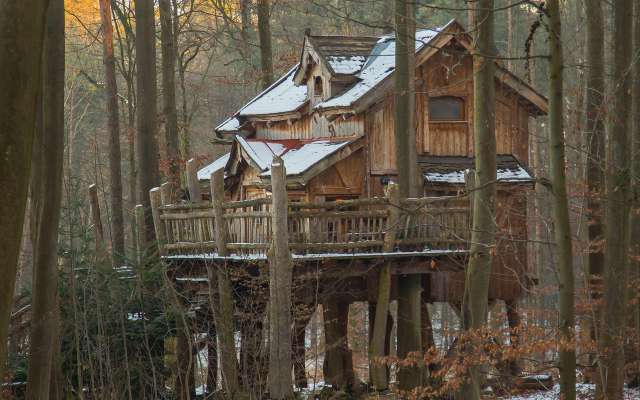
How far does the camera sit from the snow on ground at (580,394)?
58.5 feet

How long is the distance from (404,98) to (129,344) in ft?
25.7

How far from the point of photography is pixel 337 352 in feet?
72.3

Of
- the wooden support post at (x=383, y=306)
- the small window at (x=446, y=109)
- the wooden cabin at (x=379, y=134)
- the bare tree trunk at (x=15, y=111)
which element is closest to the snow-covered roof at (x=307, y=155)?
the wooden cabin at (x=379, y=134)

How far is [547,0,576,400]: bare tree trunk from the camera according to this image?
10172 mm

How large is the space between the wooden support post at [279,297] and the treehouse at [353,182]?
32 centimetres

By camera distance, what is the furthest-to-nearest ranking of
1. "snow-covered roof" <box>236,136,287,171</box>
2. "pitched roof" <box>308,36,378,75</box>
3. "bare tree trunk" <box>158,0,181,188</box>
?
"bare tree trunk" <box>158,0,181,188</box> → "pitched roof" <box>308,36,378,75</box> → "snow-covered roof" <box>236,136,287,171</box>

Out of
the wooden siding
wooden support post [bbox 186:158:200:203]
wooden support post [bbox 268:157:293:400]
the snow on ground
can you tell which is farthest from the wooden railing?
the wooden siding

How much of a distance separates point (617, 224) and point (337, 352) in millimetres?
9298

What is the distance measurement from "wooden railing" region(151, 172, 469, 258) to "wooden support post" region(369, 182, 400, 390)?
0.11 feet

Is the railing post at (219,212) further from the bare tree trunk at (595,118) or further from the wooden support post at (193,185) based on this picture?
the bare tree trunk at (595,118)

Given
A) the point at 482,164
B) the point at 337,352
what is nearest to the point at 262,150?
the point at 337,352

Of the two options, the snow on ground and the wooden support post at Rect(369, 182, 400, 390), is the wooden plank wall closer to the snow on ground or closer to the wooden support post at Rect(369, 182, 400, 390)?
the wooden support post at Rect(369, 182, 400, 390)

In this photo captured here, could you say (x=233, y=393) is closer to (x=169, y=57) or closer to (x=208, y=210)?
(x=208, y=210)

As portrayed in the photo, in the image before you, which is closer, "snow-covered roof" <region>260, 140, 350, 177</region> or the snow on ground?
the snow on ground
